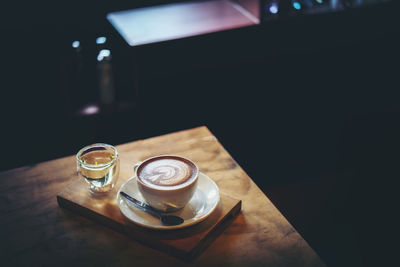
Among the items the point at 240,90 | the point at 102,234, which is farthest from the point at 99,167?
the point at 240,90

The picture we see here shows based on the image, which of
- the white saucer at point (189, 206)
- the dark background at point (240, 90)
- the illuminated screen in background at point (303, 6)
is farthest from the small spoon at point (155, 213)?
the illuminated screen in background at point (303, 6)

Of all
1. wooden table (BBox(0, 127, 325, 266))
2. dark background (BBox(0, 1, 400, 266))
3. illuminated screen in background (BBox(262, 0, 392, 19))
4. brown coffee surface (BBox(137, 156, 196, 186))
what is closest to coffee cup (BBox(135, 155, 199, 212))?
brown coffee surface (BBox(137, 156, 196, 186))

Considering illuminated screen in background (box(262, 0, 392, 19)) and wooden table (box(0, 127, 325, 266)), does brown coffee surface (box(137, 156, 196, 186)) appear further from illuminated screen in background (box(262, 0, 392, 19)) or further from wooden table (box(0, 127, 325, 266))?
illuminated screen in background (box(262, 0, 392, 19))

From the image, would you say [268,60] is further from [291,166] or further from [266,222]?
[266,222]

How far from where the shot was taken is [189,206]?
1164 millimetres

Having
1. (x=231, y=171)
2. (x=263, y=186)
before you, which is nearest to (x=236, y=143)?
(x=263, y=186)

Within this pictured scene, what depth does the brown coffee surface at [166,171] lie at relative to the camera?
1.12 meters

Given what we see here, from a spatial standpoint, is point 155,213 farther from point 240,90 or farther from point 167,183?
point 240,90

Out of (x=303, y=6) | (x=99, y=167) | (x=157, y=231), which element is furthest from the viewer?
(x=303, y=6)

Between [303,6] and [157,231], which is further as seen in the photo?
[303,6]

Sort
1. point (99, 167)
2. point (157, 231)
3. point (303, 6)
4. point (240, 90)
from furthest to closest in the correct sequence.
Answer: point (240, 90) < point (303, 6) < point (99, 167) < point (157, 231)

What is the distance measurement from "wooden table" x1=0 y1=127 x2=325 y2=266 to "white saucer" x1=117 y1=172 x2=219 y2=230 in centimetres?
5

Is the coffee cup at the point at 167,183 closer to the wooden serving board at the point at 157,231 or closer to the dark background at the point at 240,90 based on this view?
the wooden serving board at the point at 157,231

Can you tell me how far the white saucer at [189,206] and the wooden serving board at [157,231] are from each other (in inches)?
0.6
